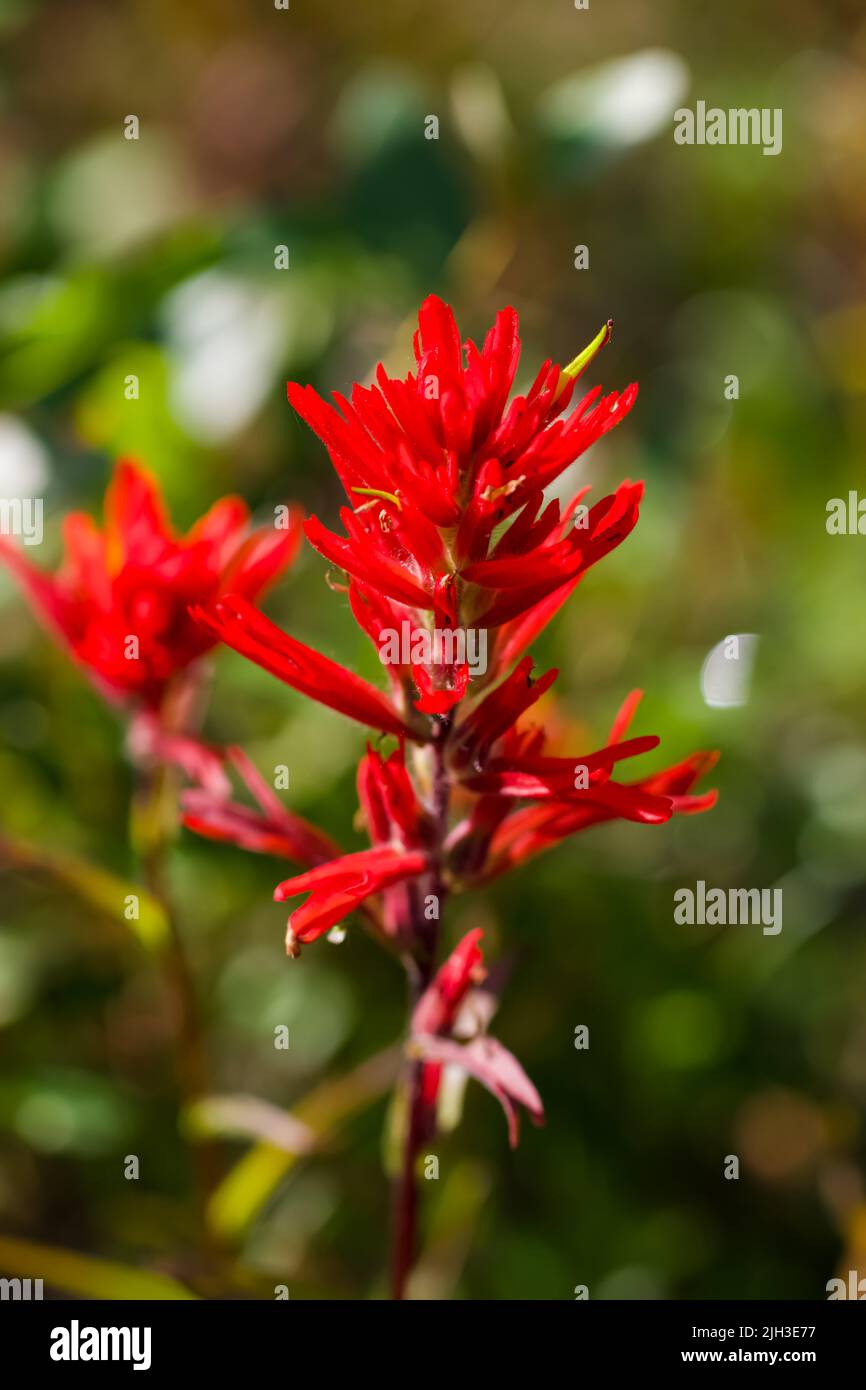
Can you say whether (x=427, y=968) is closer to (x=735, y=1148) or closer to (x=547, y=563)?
(x=547, y=563)

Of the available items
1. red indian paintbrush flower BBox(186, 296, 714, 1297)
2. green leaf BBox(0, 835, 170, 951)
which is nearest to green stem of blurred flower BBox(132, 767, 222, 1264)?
green leaf BBox(0, 835, 170, 951)

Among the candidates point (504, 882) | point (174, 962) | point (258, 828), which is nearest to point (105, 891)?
point (174, 962)

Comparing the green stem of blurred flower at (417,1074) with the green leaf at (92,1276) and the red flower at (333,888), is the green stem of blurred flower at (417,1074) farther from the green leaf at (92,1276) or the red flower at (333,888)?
the green leaf at (92,1276)

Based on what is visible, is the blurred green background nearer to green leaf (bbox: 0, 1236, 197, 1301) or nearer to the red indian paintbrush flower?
green leaf (bbox: 0, 1236, 197, 1301)

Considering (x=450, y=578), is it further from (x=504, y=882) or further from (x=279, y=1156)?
(x=504, y=882)

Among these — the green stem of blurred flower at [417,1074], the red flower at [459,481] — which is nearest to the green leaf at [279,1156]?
the green stem of blurred flower at [417,1074]
